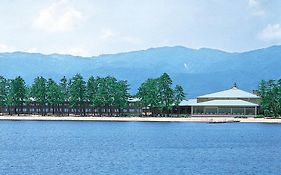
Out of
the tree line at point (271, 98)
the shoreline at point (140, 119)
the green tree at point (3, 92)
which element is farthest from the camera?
the green tree at point (3, 92)

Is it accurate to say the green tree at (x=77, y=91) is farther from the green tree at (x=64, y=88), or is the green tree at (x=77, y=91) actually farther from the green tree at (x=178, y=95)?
the green tree at (x=178, y=95)

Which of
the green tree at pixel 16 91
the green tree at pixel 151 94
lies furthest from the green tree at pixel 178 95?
the green tree at pixel 16 91

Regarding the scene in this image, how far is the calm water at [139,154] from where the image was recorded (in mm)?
53562

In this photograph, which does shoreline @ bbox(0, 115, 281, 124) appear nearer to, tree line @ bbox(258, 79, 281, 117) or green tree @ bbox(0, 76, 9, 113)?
tree line @ bbox(258, 79, 281, 117)

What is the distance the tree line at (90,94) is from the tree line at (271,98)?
67.5 feet

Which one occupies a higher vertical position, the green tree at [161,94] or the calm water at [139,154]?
the green tree at [161,94]

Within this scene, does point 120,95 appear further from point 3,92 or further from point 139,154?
point 139,154

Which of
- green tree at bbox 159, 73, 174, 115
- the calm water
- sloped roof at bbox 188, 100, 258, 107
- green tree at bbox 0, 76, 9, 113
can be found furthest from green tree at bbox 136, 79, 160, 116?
the calm water

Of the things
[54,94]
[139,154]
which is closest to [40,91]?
[54,94]

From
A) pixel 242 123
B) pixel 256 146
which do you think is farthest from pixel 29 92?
pixel 256 146

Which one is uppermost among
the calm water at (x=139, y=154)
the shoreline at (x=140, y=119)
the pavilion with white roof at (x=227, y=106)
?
the pavilion with white roof at (x=227, y=106)

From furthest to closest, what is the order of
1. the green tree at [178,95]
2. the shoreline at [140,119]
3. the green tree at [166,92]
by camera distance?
the green tree at [178,95] → the green tree at [166,92] → the shoreline at [140,119]

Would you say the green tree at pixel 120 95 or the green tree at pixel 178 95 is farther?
the green tree at pixel 120 95

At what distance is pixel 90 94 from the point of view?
15862 centimetres
